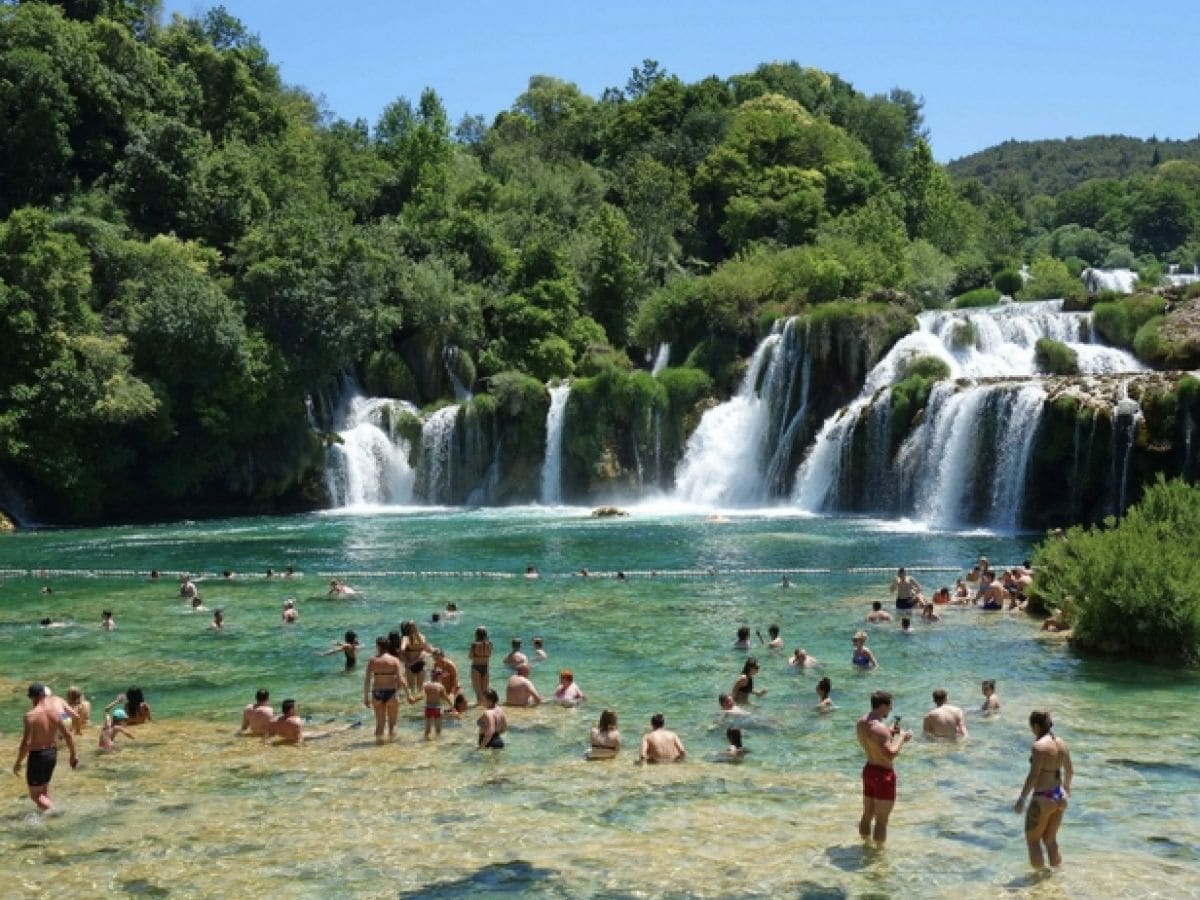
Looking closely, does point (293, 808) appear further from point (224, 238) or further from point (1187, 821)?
point (224, 238)

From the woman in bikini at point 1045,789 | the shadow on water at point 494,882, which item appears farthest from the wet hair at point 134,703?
the woman in bikini at point 1045,789

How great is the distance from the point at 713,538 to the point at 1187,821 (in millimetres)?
26764

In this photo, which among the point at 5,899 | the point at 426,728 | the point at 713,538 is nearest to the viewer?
the point at 5,899

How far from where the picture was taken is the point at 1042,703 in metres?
19.2

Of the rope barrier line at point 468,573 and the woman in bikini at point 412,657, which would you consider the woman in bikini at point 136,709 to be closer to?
the woman in bikini at point 412,657

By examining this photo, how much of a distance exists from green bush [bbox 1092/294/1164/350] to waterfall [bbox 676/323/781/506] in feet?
40.5

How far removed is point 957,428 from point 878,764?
30.3m

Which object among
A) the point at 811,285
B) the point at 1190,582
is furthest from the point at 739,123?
the point at 1190,582

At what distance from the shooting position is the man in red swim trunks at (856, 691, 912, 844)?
12.4 metres

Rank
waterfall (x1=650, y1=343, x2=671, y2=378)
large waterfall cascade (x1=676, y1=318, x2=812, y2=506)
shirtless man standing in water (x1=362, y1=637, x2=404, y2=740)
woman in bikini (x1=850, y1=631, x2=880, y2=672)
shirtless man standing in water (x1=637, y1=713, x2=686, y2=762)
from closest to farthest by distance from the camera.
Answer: shirtless man standing in water (x1=637, y1=713, x2=686, y2=762) → shirtless man standing in water (x1=362, y1=637, x2=404, y2=740) → woman in bikini (x1=850, y1=631, x2=880, y2=672) → large waterfall cascade (x1=676, y1=318, x2=812, y2=506) → waterfall (x1=650, y1=343, x2=671, y2=378)

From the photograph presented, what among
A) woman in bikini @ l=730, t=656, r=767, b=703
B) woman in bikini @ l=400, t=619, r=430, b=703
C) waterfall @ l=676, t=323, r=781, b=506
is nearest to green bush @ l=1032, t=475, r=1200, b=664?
woman in bikini @ l=730, t=656, r=767, b=703

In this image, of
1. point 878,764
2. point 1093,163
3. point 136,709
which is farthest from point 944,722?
point 1093,163

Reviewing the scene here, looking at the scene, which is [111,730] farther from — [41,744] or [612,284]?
[612,284]

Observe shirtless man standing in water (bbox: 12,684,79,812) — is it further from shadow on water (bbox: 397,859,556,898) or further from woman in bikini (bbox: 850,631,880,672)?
woman in bikini (bbox: 850,631,880,672)
